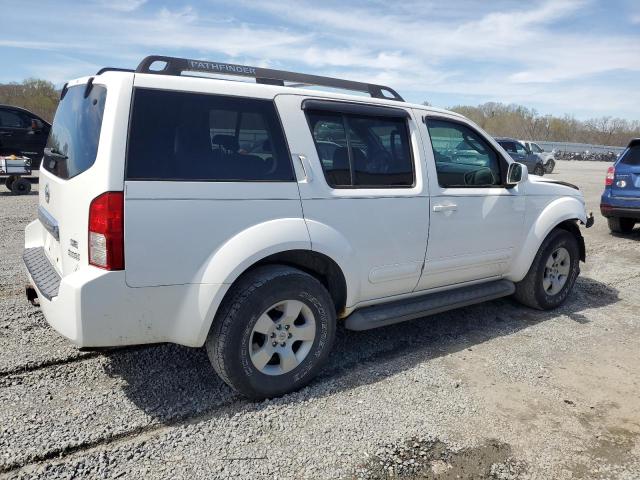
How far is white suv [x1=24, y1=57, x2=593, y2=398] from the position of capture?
8.85ft

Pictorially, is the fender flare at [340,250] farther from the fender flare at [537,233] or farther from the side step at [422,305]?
the fender flare at [537,233]

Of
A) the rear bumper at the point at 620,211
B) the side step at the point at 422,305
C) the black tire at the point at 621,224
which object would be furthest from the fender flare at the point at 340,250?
the black tire at the point at 621,224

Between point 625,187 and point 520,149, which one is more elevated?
point 520,149

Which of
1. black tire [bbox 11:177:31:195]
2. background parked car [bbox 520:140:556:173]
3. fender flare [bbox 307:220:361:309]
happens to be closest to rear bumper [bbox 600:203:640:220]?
fender flare [bbox 307:220:361:309]

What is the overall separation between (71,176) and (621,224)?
31.5 ft

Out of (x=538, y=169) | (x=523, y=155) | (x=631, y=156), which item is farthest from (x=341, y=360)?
(x=538, y=169)

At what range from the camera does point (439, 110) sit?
416cm

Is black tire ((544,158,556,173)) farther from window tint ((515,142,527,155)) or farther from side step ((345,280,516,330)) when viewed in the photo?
side step ((345,280,516,330))

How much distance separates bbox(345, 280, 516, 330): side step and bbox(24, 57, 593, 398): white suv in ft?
0.05

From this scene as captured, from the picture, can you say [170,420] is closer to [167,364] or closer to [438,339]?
[167,364]

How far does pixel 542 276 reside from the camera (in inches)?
193

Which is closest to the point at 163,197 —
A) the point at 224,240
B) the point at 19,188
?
the point at 224,240

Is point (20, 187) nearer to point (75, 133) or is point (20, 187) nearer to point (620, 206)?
point (75, 133)

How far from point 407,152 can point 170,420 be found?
243 cm
